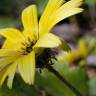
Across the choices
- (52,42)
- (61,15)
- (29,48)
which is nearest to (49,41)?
(52,42)

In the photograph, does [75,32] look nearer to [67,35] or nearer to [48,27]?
[67,35]

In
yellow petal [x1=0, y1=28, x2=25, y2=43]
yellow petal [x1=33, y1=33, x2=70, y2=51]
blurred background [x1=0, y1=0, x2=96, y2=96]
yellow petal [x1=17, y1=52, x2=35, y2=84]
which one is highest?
yellow petal [x1=33, y1=33, x2=70, y2=51]

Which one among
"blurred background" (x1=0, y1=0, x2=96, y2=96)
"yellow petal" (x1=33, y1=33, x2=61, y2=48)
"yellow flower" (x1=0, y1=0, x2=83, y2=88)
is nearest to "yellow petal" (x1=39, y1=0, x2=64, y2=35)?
"yellow flower" (x1=0, y1=0, x2=83, y2=88)

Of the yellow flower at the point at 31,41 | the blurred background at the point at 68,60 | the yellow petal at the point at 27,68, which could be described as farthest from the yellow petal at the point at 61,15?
the blurred background at the point at 68,60

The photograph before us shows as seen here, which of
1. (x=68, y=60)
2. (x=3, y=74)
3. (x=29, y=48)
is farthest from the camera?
(x=68, y=60)

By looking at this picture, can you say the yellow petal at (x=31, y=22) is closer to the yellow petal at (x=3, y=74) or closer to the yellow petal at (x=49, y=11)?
the yellow petal at (x=49, y=11)

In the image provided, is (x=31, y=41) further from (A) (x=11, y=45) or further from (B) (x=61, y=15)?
(B) (x=61, y=15)

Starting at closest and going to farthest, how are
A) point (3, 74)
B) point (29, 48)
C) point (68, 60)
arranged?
point (3, 74), point (29, 48), point (68, 60)

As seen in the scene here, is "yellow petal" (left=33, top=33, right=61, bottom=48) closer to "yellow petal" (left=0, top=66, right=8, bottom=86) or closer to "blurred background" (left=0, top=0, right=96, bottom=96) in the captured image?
"yellow petal" (left=0, top=66, right=8, bottom=86)
